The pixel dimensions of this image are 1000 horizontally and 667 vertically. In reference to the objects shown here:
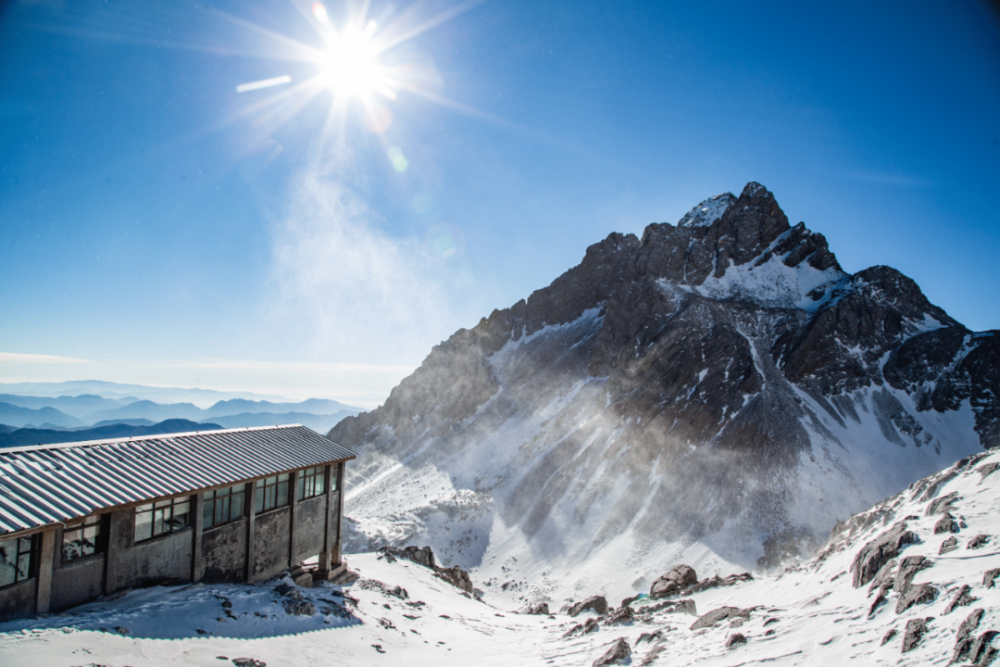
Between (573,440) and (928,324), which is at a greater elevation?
(928,324)

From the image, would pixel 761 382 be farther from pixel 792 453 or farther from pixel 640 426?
pixel 640 426

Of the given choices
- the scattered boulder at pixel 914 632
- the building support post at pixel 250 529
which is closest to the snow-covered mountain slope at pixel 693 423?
the building support post at pixel 250 529

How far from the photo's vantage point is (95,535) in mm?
14375

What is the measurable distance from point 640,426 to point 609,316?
28.5m

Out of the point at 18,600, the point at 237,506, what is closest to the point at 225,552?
the point at 237,506

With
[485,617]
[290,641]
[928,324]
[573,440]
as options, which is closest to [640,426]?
[573,440]

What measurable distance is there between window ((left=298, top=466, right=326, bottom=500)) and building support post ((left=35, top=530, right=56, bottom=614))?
31.8 feet

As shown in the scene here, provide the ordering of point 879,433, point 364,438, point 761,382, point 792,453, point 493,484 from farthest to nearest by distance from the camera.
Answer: point 364,438, point 493,484, point 761,382, point 879,433, point 792,453

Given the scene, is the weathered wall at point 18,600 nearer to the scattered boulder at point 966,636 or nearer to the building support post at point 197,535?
the building support post at point 197,535

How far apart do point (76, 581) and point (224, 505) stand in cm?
506

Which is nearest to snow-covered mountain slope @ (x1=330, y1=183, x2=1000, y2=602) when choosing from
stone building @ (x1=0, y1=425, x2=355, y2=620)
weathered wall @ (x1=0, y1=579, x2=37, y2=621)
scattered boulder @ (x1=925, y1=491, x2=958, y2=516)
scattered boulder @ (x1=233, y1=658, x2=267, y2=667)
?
scattered boulder @ (x1=925, y1=491, x2=958, y2=516)

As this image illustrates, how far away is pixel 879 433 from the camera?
50.6 meters

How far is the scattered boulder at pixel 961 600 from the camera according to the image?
8.63 metres

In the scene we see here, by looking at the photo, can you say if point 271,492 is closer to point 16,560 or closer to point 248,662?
point 16,560
